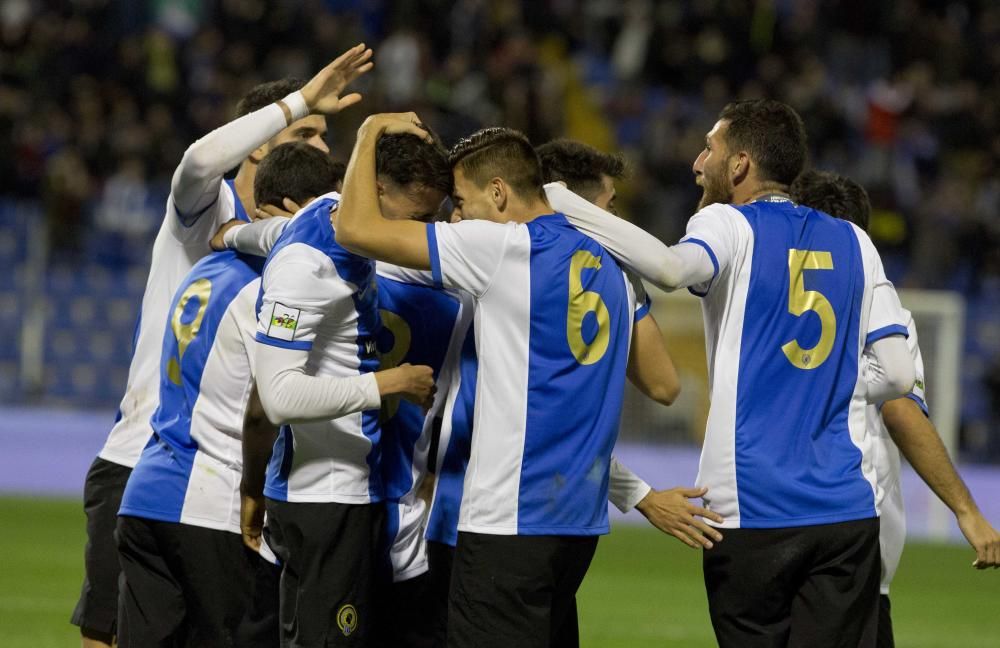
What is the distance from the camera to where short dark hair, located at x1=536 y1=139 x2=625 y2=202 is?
15.1 feet

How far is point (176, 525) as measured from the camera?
445 cm

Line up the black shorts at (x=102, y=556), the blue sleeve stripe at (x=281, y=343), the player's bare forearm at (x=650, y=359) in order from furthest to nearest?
the black shorts at (x=102, y=556), the player's bare forearm at (x=650, y=359), the blue sleeve stripe at (x=281, y=343)

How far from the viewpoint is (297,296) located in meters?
3.95

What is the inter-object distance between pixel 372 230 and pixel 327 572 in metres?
0.98

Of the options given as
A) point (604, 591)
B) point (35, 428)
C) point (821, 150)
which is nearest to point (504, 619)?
point (604, 591)

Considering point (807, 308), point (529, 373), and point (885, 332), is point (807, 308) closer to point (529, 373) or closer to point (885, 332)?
point (885, 332)

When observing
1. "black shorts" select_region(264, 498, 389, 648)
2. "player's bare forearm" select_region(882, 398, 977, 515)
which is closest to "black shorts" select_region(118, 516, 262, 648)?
"black shorts" select_region(264, 498, 389, 648)

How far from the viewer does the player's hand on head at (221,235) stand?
4863mm

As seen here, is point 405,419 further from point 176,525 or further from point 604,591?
point 604,591

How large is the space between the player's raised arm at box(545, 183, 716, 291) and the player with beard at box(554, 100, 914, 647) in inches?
0.5

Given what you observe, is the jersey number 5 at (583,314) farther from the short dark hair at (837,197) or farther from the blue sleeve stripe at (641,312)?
the short dark hair at (837,197)

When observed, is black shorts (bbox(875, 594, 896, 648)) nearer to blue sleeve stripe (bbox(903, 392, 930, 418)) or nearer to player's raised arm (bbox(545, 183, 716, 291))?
blue sleeve stripe (bbox(903, 392, 930, 418))

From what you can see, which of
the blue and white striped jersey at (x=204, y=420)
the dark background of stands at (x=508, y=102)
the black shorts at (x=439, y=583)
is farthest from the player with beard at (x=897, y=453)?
the dark background of stands at (x=508, y=102)

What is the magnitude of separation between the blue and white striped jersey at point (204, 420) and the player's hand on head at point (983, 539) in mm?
2230
